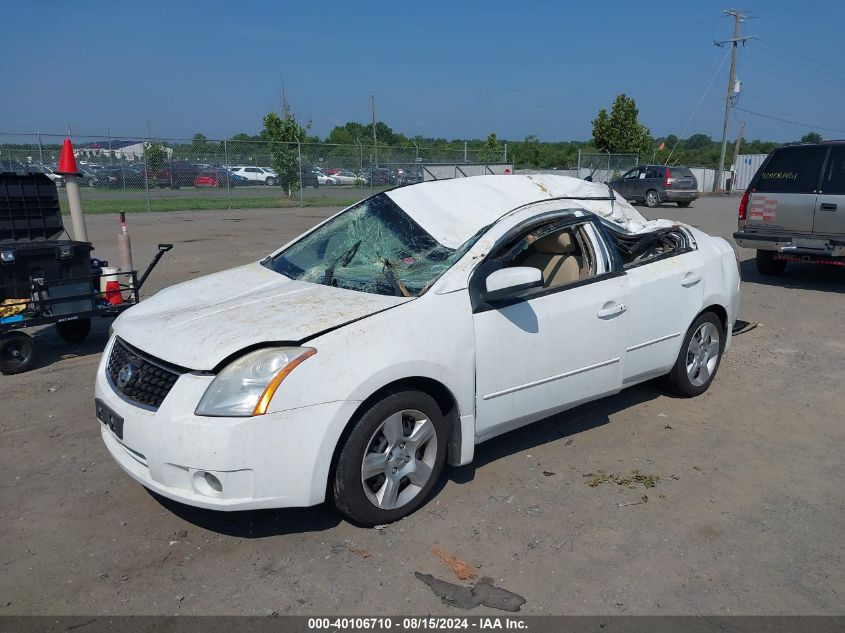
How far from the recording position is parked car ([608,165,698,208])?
26047 mm

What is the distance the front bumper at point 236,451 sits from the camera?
305cm

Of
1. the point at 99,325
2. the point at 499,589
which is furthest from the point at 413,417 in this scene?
the point at 99,325

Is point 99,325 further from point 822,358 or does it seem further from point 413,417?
point 822,358

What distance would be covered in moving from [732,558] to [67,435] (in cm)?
415

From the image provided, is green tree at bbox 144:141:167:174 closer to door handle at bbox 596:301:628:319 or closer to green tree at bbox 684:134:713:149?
door handle at bbox 596:301:628:319

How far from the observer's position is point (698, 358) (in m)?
5.34

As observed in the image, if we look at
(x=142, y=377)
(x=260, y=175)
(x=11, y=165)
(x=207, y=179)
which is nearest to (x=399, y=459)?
(x=142, y=377)

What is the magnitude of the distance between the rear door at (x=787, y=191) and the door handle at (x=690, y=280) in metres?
→ 5.48

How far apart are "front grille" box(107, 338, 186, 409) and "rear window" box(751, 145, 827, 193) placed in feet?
29.9

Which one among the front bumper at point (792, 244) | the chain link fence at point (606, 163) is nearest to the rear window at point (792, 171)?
the front bumper at point (792, 244)

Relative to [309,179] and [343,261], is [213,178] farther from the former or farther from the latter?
[343,261]

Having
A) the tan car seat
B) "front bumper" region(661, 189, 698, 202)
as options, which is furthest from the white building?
the tan car seat

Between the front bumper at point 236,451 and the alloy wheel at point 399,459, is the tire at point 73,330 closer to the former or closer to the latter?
the front bumper at point 236,451

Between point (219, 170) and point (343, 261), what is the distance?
2317 centimetres
